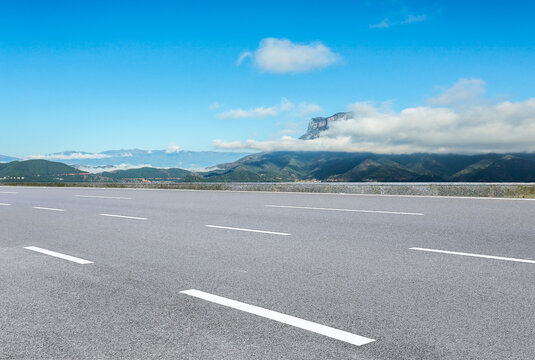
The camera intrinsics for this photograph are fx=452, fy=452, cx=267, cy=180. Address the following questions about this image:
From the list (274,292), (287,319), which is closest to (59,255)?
(274,292)

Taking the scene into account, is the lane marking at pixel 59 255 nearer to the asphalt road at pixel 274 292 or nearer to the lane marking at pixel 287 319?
the asphalt road at pixel 274 292

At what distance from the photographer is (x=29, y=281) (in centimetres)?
516

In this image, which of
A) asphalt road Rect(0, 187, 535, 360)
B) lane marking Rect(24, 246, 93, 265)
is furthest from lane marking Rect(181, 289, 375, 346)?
lane marking Rect(24, 246, 93, 265)

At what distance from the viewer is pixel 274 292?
4.46m

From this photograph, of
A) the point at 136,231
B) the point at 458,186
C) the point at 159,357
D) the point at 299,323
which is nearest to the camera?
the point at 159,357

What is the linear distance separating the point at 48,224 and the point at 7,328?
750cm

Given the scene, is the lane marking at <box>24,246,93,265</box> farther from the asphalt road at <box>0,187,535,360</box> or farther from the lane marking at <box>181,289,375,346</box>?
the lane marking at <box>181,289,375,346</box>

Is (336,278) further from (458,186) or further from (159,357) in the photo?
(458,186)

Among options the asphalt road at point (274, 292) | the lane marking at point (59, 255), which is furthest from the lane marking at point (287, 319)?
the lane marking at point (59, 255)

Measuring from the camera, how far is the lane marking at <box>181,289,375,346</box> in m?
3.25

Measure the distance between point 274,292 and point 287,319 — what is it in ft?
2.62

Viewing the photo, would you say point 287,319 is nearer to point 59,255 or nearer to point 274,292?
point 274,292

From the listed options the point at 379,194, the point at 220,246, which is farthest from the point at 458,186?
the point at 220,246

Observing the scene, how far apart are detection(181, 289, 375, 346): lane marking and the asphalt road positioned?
2cm
